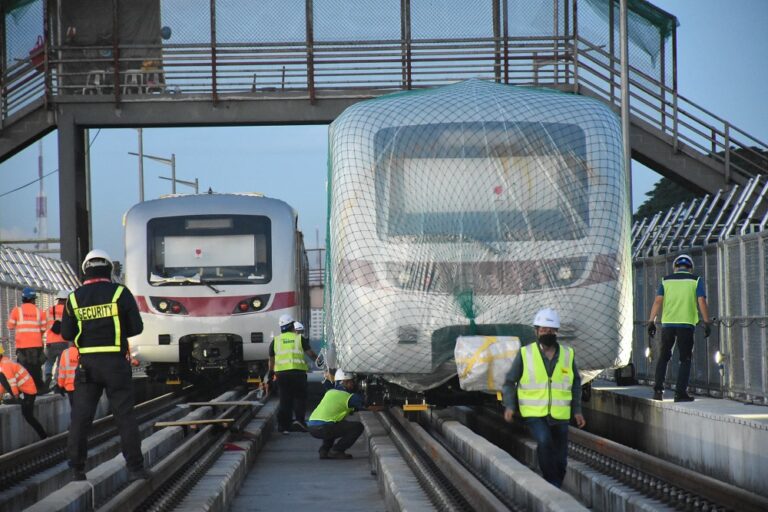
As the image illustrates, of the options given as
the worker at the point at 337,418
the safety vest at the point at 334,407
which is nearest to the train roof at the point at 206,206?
the worker at the point at 337,418

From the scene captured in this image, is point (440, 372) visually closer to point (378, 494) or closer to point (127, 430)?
point (378, 494)

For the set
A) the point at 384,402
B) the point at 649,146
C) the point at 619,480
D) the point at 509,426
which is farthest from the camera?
the point at 649,146

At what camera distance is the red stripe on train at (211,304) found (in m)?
23.3

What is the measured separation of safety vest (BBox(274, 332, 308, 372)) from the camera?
19047mm

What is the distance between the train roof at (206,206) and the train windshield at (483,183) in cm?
930

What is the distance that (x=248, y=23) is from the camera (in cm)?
3188

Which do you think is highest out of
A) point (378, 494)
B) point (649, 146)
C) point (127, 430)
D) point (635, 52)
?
point (635, 52)

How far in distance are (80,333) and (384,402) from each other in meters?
5.62

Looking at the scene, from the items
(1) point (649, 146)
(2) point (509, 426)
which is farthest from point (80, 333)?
(1) point (649, 146)

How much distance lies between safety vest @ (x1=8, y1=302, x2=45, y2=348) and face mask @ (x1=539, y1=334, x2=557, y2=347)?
10.8 m

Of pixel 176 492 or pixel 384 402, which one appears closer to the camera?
pixel 176 492

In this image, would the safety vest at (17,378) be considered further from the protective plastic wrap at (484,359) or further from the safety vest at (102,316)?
the safety vest at (102,316)

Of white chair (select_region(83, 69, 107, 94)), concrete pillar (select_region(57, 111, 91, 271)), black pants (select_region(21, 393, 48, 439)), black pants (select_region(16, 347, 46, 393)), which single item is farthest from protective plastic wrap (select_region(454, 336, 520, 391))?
white chair (select_region(83, 69, 107, 94))

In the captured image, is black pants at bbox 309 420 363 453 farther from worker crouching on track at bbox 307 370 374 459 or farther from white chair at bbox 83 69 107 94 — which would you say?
white chair at bbox 83 69 107 94
